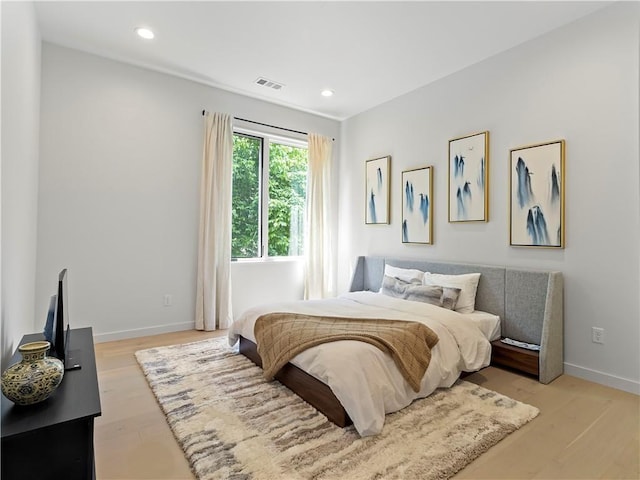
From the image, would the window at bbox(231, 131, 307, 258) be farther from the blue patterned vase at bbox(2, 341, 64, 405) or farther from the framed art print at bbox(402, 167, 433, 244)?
the blue patterned vase at bbox(2, 341, 64, 405)

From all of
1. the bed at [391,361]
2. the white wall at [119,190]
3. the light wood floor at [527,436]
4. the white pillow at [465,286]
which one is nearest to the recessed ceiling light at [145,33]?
the white wall at [119,190]

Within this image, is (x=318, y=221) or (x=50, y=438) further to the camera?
(x=318, y=221)

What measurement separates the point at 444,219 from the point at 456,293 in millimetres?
988

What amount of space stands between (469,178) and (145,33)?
344 cm

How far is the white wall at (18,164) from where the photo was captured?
68.2 inches

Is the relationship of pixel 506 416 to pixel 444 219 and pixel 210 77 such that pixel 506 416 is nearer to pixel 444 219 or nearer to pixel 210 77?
pixel 444 219

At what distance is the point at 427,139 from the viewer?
412 centimetres

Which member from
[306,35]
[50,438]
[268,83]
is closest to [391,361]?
[50,438]

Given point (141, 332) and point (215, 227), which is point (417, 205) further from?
point (141, 332)

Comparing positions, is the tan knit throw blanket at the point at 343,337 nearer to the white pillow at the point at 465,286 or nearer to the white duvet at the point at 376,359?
the white duvet at the point at 376,359

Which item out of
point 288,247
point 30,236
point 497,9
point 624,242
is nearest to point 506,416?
point 624,242

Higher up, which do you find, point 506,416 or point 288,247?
point 288,247

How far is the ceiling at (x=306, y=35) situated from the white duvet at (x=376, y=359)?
2455 millimetres

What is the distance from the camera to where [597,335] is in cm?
276
